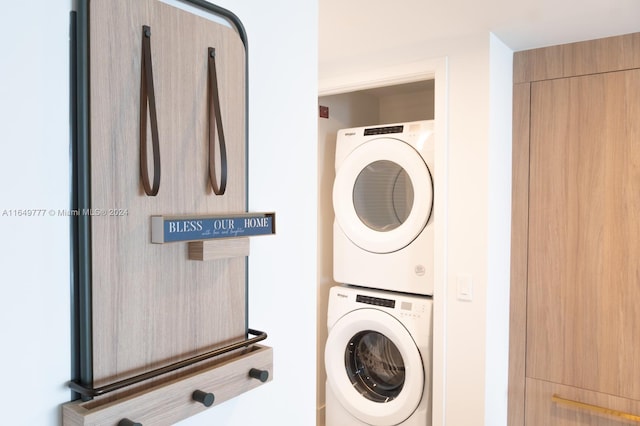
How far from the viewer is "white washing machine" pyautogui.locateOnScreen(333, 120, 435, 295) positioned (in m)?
2.28

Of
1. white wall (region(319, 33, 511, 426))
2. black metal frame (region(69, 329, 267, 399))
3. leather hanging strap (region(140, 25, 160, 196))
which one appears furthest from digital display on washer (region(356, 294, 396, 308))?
leather hanging strap (region(140, 25, 160, 196))

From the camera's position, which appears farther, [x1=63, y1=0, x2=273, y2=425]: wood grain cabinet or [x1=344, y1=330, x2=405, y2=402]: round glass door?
[x1=344, y1=330, x2=405, y2=402]: round glass door

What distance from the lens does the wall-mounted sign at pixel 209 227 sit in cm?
64

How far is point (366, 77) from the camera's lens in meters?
2.32

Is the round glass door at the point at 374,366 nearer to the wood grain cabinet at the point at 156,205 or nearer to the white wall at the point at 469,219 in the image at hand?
the white wall at the point at 469,219

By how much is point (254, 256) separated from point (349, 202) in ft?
5.72

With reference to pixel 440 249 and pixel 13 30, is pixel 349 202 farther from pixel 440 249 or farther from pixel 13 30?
pixel 13 30

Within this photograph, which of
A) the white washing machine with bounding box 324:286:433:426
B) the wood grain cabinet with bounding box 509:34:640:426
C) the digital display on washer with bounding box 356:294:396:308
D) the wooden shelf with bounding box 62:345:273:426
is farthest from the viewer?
the digital display on washer with bounding box 356:294:396:308

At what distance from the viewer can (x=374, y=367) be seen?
8.51ft

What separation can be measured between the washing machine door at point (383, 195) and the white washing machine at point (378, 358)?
1.02 feet

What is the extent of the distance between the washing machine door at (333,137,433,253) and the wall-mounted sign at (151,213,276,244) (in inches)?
63.2

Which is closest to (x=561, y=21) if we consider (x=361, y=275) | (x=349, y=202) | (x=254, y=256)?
(x=349, y=202)

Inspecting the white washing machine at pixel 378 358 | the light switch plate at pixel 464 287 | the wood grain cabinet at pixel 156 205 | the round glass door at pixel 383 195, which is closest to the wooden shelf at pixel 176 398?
the wood grain cabinet at pixel 156 205

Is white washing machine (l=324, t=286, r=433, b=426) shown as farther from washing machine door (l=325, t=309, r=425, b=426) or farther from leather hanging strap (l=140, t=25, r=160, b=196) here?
leather hanging strap (l=140, t=25, r=160, b=196)
